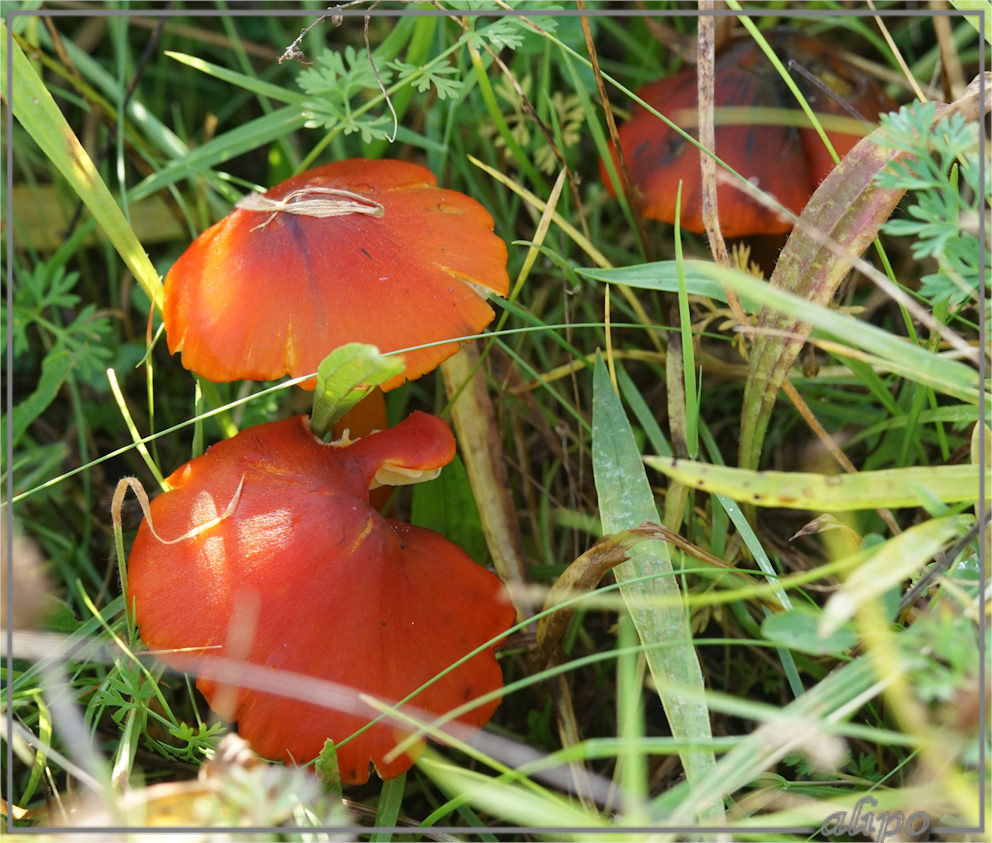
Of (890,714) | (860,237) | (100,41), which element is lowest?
(890,714)

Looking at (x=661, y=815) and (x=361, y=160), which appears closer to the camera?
(x=661, y=815)

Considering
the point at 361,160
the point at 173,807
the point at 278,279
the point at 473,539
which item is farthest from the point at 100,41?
the point at 173,807

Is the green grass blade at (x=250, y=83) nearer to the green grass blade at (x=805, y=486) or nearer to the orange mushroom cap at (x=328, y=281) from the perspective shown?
the orange mushroom cap at (x=328, y=281)

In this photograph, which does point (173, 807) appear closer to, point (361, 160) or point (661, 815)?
point (661, 815)

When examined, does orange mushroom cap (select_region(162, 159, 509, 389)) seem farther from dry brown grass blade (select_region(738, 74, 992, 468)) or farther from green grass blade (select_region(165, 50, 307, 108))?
dry brown grass blade (select_region(738, 74, 992, 468))

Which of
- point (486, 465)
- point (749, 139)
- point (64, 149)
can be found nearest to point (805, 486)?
point (486, 465)

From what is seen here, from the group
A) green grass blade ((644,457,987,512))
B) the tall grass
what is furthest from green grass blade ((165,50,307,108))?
green grass blade ((644,457,987,512))
